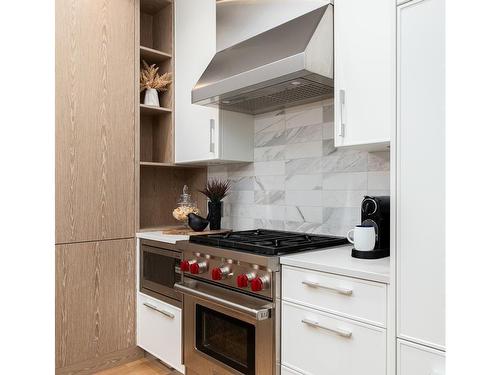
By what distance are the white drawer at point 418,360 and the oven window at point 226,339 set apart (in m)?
0.70

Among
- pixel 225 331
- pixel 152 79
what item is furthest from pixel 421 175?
pixel 152 79

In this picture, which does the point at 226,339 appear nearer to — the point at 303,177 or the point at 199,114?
the point at 303,177

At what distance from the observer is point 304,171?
2.26 metres

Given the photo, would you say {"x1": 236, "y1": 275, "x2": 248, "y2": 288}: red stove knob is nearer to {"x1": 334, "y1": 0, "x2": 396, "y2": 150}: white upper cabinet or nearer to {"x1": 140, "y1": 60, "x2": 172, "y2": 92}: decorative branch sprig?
{"x1": 334, "y1": 0, "x2": 396, "y2": 150}: white upper cabinet

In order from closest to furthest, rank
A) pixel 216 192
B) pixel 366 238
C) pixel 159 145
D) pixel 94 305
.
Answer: pixel 366 238, pixel 94 305, pixel 216 192, pixel 159 145

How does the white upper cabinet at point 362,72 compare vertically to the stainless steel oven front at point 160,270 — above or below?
above

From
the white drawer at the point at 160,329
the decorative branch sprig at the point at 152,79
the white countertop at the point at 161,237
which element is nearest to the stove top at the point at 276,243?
the white countertop at the point at 161,237

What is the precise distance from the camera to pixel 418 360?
1.18m

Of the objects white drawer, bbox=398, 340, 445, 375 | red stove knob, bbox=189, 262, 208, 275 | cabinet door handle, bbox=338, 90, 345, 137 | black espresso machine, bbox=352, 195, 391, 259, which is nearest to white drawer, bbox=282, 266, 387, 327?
Result: white drawer, bbox=398, 340, 445, 375

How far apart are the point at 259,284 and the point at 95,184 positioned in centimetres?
139

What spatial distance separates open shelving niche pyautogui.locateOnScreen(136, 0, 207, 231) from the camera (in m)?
2.77

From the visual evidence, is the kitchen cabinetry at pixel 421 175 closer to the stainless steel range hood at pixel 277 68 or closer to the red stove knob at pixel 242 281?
the stainless steel range hood at pixel 277 68

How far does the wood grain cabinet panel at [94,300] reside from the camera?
225 cm
